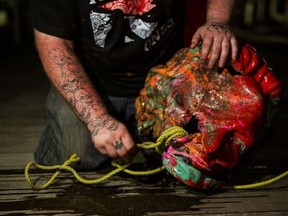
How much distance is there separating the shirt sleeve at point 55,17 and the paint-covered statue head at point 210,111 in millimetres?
391

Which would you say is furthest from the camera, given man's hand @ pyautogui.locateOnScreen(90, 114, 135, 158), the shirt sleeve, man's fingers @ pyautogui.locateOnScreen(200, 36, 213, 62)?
the shirt sleeve

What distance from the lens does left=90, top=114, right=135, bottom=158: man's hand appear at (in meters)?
1.23

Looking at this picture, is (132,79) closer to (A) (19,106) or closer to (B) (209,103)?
(B) (209,103)

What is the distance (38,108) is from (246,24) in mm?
6214

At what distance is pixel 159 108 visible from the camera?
1453 millimetres

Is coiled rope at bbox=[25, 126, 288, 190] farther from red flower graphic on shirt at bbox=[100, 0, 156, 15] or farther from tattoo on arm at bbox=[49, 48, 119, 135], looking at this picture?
red flower graphic on shirt at bbox=[100, 0, 156, 15]

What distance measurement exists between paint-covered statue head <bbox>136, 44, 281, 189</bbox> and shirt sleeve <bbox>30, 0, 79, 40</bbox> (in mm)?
391

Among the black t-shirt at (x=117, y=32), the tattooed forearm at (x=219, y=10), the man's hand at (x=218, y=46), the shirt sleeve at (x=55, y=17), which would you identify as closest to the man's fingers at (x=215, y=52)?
the man's hand at (x=218, y=46)

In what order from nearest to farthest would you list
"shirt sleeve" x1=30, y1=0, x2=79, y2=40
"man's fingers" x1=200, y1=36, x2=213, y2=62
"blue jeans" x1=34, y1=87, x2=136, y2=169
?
"man's fingers" x1=200, y1=36, x2=213, y2=62
"shirt sleeve" x1=30, y1=0, x2=79, y2=40
"blue jeans" x1=34, y1=87, x2=136, y2=169

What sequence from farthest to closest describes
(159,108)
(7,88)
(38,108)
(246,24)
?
(246,24) < (7,88) < (38,108) < (159,108)

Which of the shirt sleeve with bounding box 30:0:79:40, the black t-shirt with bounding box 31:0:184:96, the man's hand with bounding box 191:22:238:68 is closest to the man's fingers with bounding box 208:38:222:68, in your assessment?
the man's hand with bounding box 191:22:238:68

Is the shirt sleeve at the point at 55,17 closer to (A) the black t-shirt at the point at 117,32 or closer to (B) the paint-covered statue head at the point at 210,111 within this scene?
(A) the black t-shirt at the point at 117,32

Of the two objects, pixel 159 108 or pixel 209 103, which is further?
pixel 159 108

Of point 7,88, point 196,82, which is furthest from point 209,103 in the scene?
point 7,88
